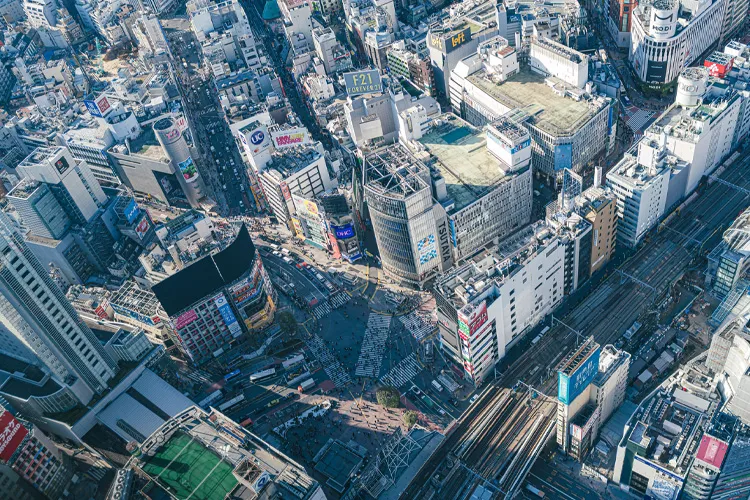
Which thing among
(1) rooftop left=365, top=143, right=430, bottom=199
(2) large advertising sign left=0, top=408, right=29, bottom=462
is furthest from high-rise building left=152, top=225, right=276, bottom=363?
(2) large advertising sign left=0, top=408, right=29, bottom=462

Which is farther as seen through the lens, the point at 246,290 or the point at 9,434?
the point at 246,290

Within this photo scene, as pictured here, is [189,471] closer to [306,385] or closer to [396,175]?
[306,385]

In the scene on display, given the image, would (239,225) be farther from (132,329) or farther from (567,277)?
(567,277)

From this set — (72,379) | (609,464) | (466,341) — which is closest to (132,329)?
(72,379)

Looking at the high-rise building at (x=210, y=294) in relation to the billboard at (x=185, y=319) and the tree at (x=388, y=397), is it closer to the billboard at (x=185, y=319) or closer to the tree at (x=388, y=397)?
the billboard at (x=185, y=319)

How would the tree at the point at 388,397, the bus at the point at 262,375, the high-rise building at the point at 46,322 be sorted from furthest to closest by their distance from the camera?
the bus at the point at 262,375 → the tree at the point at 388,397 → the high-rise building at the point at 46,322

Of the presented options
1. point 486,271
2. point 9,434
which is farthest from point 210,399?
point 486,271

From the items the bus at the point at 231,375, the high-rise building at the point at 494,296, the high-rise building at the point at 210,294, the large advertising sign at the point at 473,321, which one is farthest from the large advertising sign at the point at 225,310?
the large advertising sign at the point at 473,321
